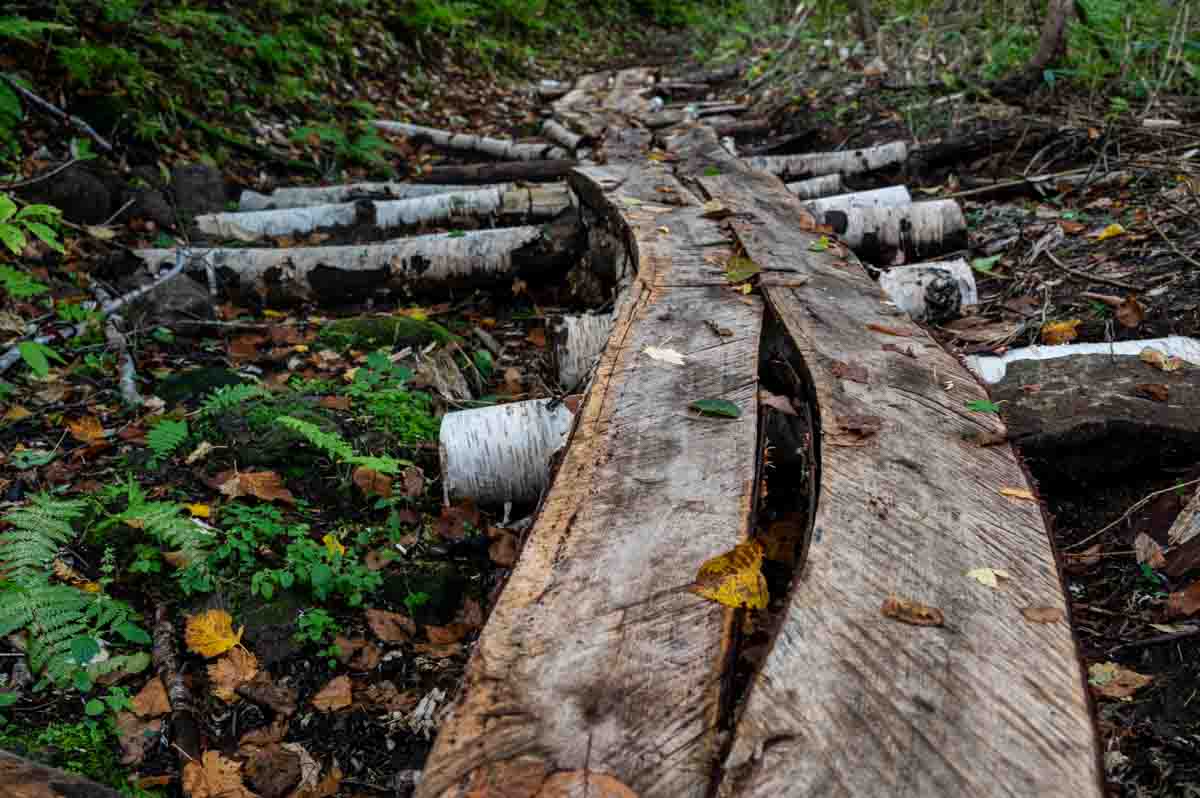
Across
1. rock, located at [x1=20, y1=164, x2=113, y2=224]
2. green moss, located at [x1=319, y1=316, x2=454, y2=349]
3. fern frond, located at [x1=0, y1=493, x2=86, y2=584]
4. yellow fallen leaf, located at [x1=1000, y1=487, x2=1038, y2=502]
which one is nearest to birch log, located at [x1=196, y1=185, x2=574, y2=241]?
rock, located at [x1=20, y1=164, x2=113, y2=224]

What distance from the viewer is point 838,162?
530 cm

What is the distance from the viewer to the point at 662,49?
1577cm

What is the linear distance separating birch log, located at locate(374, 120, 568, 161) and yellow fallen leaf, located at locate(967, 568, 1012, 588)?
213 inches

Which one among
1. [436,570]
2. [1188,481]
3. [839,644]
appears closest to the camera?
[839,644]

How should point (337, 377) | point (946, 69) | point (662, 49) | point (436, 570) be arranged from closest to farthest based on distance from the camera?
1. point (436, 570)
2. point (337, 377)
3. point (946, 69)
4. point (662, 49)

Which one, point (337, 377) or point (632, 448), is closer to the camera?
point (632, 448)

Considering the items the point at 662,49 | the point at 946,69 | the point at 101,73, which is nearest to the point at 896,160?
the point at 946,69

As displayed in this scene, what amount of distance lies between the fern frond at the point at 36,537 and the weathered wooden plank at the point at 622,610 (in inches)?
51.6

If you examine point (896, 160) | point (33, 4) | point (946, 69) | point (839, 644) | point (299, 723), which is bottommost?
point (299, 723)

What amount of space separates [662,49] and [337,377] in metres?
14.6

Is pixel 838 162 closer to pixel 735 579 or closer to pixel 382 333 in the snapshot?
pixel 382 333

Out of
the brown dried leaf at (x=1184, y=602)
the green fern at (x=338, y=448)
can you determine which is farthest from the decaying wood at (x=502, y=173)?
the brown dried leaf at (x=1184, y=602)

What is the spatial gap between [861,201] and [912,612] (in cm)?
333

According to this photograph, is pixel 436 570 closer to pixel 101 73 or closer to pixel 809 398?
pixel 809 398
